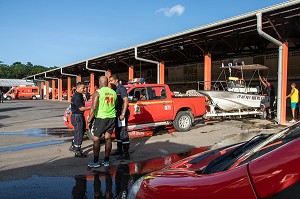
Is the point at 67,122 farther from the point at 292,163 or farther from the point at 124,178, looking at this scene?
the point at 292,163

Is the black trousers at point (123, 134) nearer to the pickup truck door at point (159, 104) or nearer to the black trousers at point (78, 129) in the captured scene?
the black trousers at point (78, 129)

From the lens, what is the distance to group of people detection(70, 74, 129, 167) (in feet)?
20.8

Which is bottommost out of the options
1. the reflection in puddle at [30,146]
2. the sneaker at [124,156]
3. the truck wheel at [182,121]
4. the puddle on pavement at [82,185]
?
the puddle on pavement at [82,185]

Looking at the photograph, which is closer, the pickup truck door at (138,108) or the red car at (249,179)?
the red car at (249,179)

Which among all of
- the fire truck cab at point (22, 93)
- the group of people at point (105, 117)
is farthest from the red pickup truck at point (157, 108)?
the fire truck cab at point (22, 93)

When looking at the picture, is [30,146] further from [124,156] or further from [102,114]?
[102,114]

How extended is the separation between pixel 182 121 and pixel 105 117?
17.5ft

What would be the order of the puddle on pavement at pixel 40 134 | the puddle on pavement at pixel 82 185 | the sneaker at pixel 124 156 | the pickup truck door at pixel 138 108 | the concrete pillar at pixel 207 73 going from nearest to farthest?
the puddle on pavement at pixel 82 185
the sneaker at pixel 124 156
the puddle on pavement at pixel 40 134
the pickup truck door at pixel 138 108
the concrete pillar at pixel 207 73

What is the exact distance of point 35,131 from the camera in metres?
12.6

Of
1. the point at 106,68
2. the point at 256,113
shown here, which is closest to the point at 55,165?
the point at 256,113

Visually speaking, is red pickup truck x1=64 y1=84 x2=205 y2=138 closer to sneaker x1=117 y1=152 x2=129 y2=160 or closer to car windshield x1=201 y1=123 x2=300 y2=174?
sneaker x1=117 y1=152 x2=129 y2=160

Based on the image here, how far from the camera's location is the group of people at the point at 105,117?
635 centimetres

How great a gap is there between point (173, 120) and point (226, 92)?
12.1 feet

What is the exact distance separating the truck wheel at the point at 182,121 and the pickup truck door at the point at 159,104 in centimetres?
32
